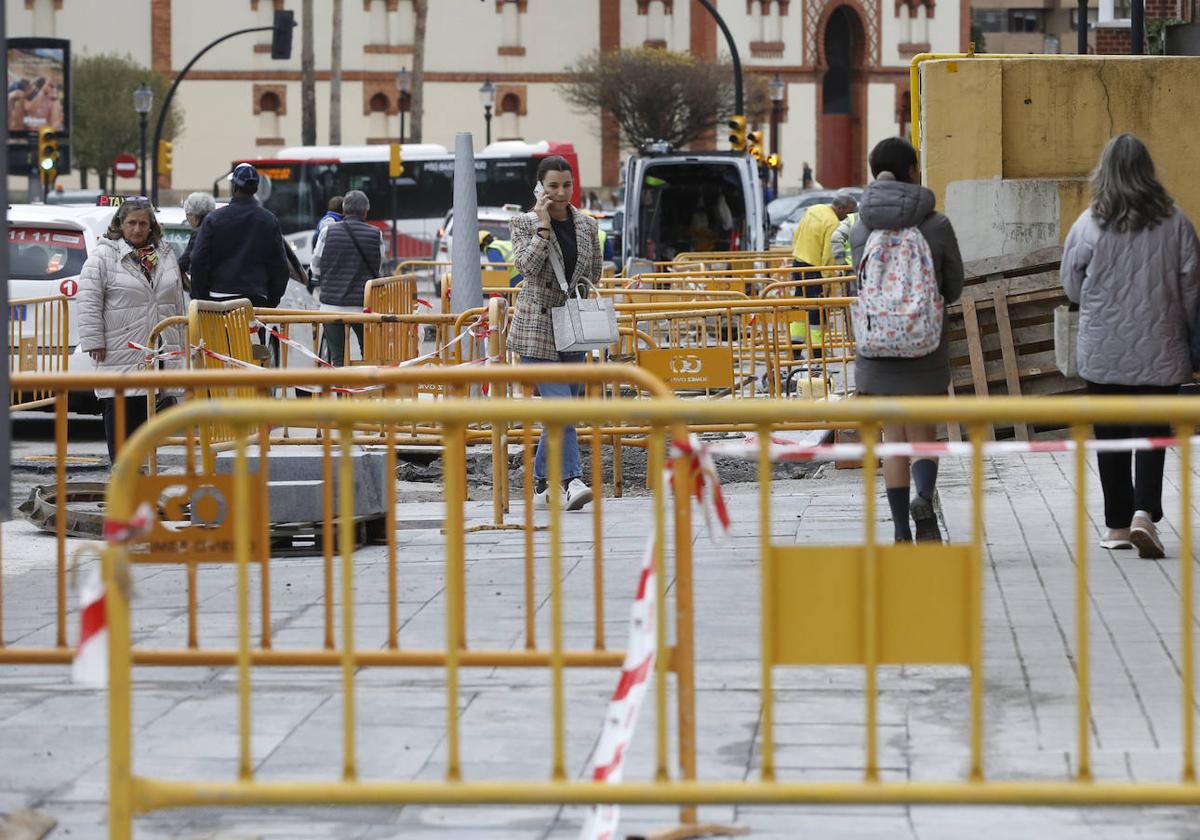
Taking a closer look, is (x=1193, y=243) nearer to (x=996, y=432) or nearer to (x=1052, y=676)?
(x=1052, y=676)

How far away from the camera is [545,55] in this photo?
75.1 meters

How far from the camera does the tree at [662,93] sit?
225 feet

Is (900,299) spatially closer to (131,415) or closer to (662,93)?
(131,415)

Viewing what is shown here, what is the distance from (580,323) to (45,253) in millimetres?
6298

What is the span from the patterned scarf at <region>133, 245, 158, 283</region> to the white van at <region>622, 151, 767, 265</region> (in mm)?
18164

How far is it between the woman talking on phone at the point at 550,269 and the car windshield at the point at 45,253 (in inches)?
223

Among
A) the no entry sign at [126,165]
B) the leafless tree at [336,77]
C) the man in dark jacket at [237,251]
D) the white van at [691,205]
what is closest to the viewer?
the man in dark jacket at [237,251]

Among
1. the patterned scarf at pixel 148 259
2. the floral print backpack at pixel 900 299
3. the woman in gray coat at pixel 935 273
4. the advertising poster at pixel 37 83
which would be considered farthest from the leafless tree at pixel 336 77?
the floral print backpack at pixel 900 299

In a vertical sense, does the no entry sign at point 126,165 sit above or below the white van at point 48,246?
above

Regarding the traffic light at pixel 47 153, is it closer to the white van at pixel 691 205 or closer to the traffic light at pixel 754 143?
the white van at pixel 691 205

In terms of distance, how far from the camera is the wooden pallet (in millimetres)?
12391

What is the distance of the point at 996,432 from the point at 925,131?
2026mm

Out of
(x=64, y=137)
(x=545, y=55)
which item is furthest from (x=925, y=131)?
(x=545, y=55)

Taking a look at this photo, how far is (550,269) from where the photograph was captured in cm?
1058
